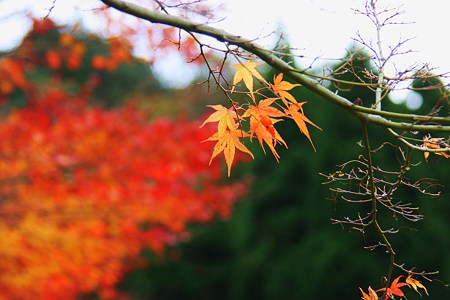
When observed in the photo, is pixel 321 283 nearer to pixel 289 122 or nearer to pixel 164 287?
pixel 289 122

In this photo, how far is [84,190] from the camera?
681cm

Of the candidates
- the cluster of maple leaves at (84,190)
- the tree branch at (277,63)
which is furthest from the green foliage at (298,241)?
the tree branch at (277,63)

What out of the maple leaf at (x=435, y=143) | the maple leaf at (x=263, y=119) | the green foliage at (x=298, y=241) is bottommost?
the green foliage at (x=298, y=241)

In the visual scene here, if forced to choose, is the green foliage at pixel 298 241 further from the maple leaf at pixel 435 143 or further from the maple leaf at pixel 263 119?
the maple leaf at pixel 263 119

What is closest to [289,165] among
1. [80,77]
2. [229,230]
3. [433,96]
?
[229,230]

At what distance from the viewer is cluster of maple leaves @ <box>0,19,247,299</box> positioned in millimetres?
6508

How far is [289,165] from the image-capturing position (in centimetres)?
779

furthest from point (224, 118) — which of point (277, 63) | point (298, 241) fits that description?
point (298, 241)

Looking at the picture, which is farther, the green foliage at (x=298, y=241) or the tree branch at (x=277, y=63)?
the green foliage at (x=298, y=241)

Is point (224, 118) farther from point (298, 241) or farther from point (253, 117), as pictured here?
point (298, 241)

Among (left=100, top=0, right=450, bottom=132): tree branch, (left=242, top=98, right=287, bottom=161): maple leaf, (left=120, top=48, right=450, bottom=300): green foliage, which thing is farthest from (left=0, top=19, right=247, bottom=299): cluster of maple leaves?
(left=242, top=98, right=287, bottom=161): maple leaf

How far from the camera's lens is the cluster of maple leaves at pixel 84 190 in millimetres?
6508

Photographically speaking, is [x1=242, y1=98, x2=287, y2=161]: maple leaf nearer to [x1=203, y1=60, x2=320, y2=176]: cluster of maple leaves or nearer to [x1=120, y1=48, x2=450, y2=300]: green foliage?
[x1=203, y1=60, x2=320, y2=176]: cluster of maple leaves

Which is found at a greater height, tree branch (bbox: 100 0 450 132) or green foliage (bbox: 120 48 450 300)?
tree branch (bbox: 100 0 450 132)
